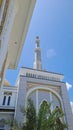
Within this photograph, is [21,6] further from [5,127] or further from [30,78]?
[30,78]

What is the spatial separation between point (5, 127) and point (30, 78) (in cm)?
513

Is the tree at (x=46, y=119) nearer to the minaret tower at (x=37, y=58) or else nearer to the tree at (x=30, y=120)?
the tree at (x=30, y=120)

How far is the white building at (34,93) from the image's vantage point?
40.4ft

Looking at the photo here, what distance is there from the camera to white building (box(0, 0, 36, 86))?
3.23m

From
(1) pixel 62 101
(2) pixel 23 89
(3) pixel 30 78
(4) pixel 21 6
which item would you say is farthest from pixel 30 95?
(4) pixel 21 6

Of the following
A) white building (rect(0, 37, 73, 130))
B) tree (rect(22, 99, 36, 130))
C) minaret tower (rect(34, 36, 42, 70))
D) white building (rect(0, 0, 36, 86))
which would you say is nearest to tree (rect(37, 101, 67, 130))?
tree (rect(22, 99, 36, 130))

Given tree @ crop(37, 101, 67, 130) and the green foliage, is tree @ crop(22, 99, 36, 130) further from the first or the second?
tree @ crop(37, 101, 67, 130)

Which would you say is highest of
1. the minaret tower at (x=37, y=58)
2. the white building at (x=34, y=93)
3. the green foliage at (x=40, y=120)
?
the minaret tower at (x=37, y=58)

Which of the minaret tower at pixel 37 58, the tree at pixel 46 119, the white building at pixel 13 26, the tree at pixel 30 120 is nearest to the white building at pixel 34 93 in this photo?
the tree at pixel 30 120

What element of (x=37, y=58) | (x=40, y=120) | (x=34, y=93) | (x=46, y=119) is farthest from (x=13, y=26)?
(x=37, y=58)

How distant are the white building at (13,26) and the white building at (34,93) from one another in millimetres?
6251

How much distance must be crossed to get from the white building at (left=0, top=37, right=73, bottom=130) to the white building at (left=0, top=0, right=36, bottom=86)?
6251 millimetres

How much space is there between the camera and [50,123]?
7.62 m

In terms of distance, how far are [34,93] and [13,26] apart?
9561mm
